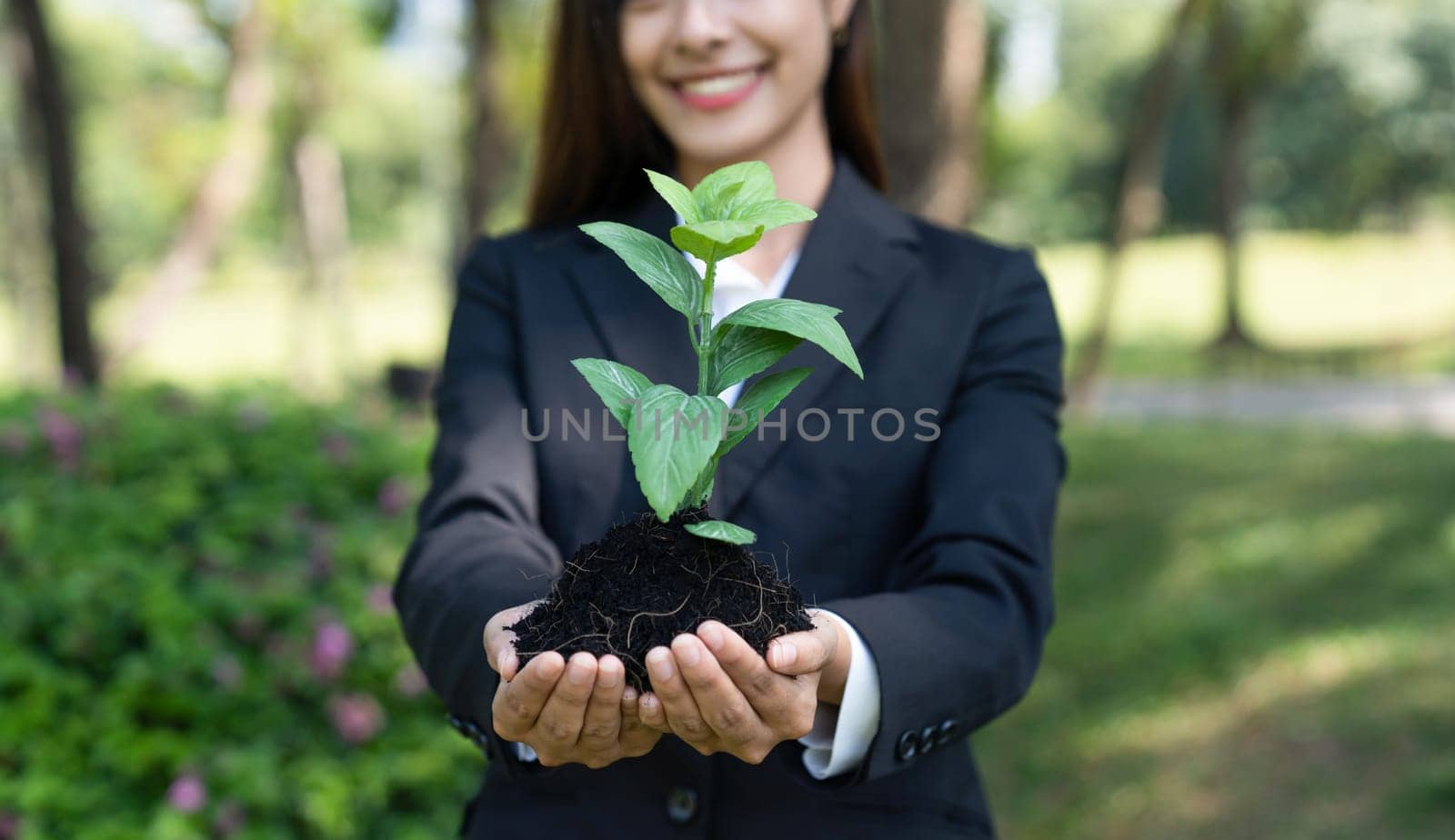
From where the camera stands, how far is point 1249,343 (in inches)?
648

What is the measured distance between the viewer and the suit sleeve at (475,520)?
5.21ft

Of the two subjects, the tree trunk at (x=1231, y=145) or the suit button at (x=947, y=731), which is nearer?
the suit button at (x=947, y=731)

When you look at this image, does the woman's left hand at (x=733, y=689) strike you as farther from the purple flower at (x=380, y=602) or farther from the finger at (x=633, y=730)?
the purple flower at (x=380, y=602)

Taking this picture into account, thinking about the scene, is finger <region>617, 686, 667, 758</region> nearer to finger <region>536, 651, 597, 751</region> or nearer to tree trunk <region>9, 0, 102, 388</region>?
finger <region>536, 651, 597, 751</region>

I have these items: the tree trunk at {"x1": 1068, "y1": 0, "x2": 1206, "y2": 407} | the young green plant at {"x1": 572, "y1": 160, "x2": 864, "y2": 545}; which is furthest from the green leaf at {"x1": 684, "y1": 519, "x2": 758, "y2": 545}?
the tree trunk at {"x1": 1068, "y1": 0, "x2": 1206, "y2": 407}

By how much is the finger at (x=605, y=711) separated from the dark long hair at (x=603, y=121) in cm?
101

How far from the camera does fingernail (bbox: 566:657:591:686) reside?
3.99 ft

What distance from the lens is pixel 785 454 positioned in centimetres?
178

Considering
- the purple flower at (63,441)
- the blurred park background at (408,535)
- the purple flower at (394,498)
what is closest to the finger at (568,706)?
the blurred park background at (408,535)

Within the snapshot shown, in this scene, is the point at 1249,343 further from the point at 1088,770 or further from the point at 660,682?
the point at 660,682

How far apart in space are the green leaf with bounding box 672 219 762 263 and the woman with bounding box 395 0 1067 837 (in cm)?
43

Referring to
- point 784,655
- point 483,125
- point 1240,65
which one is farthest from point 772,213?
point 1240,65

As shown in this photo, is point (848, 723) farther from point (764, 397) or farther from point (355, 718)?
point (355, 718)

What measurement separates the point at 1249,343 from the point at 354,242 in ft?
126
